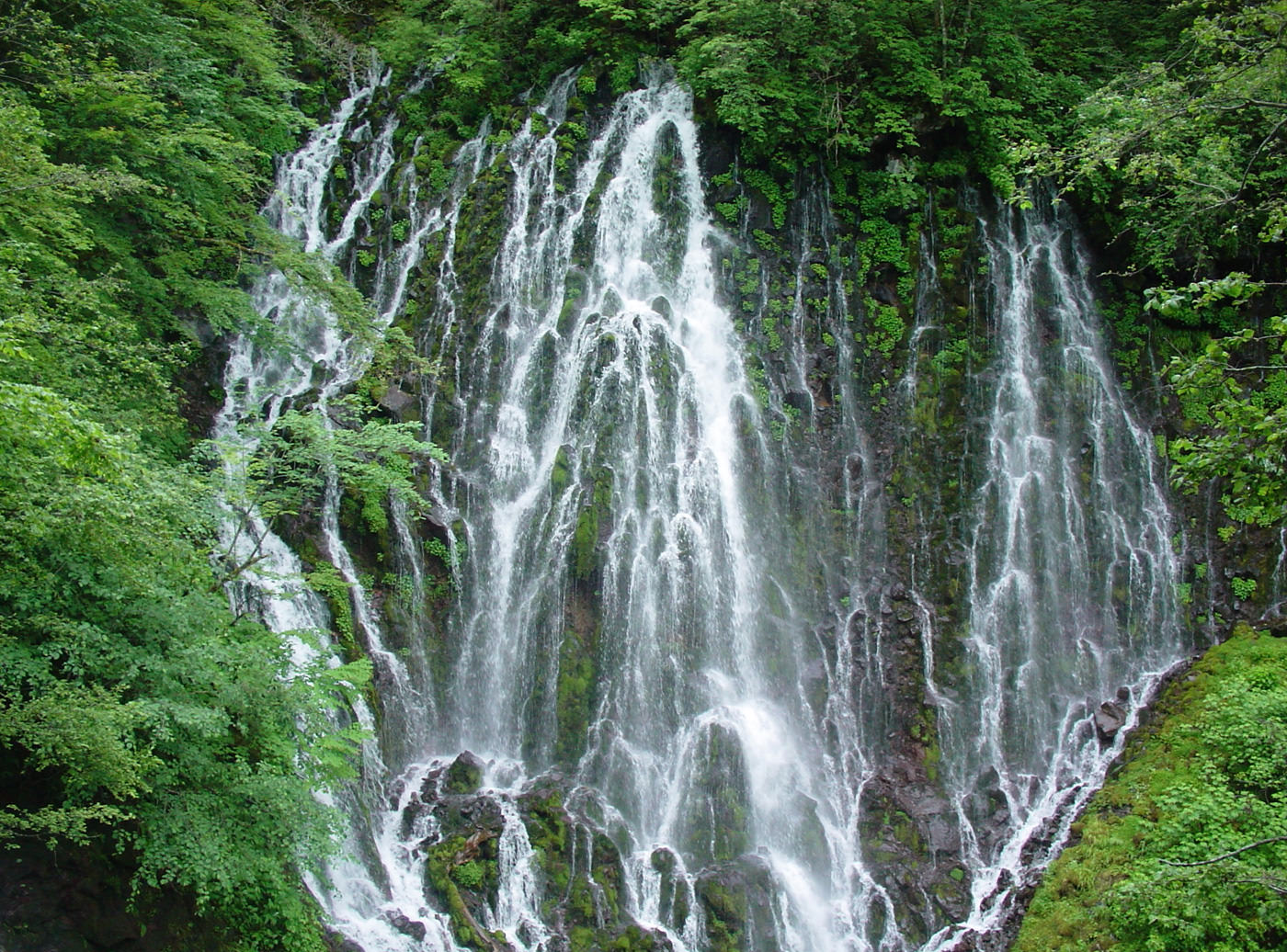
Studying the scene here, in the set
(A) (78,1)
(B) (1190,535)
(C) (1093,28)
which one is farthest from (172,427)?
(C) (1093,28)

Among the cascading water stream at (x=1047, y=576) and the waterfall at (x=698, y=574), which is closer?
the waterfall at (x=698, y=574)

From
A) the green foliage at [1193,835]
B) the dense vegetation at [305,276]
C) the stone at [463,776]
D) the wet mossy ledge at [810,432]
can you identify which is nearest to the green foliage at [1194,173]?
the dense vegetation at [305,276]

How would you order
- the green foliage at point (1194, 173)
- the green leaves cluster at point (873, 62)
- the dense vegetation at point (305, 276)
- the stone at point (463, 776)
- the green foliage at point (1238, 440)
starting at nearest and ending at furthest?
1. the green foliage at point (1238, 440)
2. the dense vegetation at point (305, 276)
3. the green foliage at point (1194, 173)
4. the stone at point (463, 776)
5. the green leaves cluster at point (873, 62)

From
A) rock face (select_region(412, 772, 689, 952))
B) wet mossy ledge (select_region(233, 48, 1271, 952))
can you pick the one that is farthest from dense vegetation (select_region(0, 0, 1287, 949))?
rock face (select_region(412, 772, 689, 952))

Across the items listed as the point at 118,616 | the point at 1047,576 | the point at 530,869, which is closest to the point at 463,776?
the point at 530,869

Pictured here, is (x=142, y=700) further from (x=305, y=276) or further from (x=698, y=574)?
(x=698, y=574)

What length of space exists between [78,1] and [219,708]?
9809 millimetres

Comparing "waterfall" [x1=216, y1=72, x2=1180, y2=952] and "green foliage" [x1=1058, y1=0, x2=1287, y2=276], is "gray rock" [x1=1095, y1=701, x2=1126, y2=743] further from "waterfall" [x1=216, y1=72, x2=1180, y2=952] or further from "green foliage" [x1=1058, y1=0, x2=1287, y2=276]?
"green foliage" [x1=1058, y1=0, x2=1287, y2=276]

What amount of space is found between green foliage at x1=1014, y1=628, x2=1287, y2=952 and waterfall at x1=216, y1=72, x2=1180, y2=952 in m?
0.72

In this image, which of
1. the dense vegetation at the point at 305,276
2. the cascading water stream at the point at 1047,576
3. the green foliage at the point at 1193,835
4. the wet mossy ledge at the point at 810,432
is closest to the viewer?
the dense vegetation at the point at 305,276

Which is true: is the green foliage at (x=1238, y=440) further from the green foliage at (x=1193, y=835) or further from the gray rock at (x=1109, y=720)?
the gray rock at (x=1109, y=720)

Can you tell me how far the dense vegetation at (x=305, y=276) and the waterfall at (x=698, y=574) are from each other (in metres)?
1.04

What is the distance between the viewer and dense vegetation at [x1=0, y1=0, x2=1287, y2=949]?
5625 millimetres

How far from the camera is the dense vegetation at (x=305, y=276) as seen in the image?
5.62m
